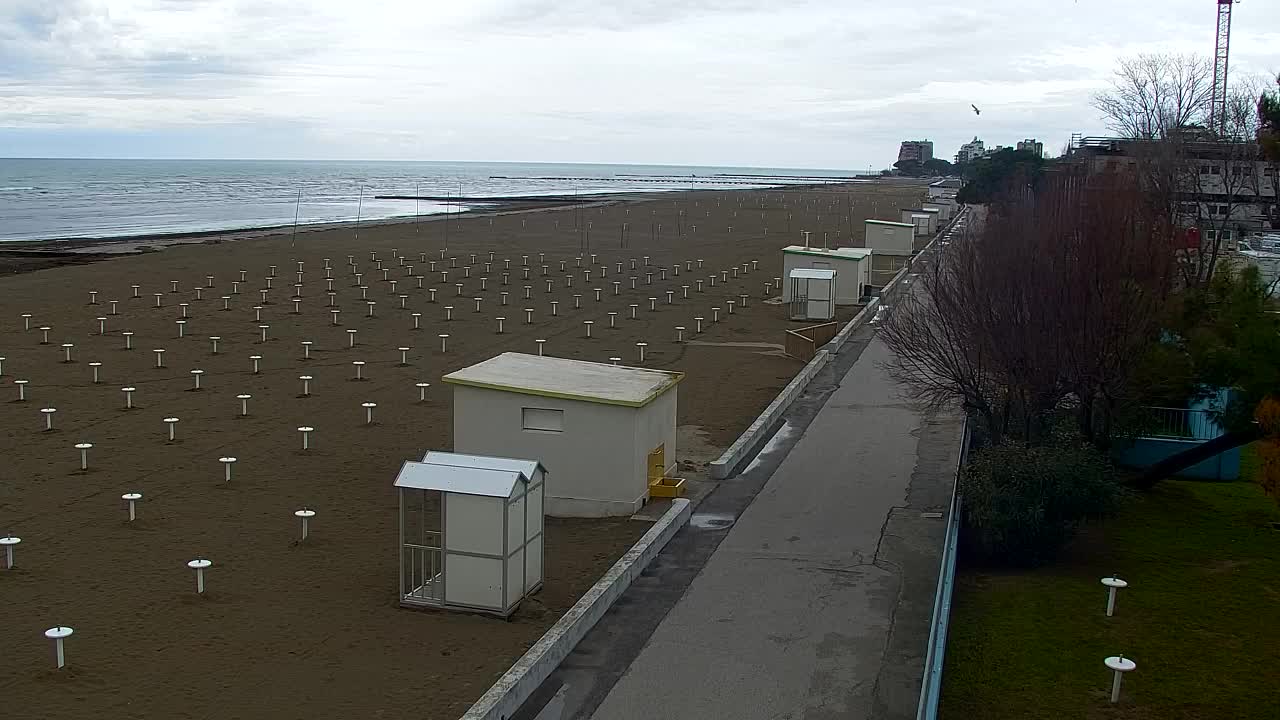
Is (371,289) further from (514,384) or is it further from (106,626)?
(106,626)

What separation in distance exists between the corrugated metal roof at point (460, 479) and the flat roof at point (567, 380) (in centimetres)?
308

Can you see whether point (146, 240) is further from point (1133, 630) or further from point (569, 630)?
point (1133, 630)

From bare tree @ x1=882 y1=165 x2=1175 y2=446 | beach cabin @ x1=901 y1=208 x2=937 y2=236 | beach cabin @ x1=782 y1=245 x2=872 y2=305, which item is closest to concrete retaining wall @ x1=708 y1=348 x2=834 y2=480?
bare tree @ x1=882 y1=165 x2=1175 y2=446

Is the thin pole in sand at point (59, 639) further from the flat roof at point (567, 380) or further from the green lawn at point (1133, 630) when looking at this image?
the green lawn at point (1133, 630)

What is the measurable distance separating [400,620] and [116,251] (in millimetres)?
47656

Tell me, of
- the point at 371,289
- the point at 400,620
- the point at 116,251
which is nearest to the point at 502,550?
the point at 400,620

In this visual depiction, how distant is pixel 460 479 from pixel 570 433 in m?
3.37

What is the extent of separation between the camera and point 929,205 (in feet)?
308

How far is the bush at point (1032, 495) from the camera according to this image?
14.3 m

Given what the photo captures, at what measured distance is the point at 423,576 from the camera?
39.7 feet

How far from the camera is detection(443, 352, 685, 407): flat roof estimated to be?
15086mm

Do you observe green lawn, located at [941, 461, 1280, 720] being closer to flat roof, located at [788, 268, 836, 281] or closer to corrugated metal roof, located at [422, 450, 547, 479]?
corrugated metal roof, located at [422, 450, 547, 479]

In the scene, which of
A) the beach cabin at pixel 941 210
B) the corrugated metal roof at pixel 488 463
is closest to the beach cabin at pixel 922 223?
the beach cabin at pixel 941 210

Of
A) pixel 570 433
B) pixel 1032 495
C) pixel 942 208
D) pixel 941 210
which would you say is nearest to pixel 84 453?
pixel 570 433
